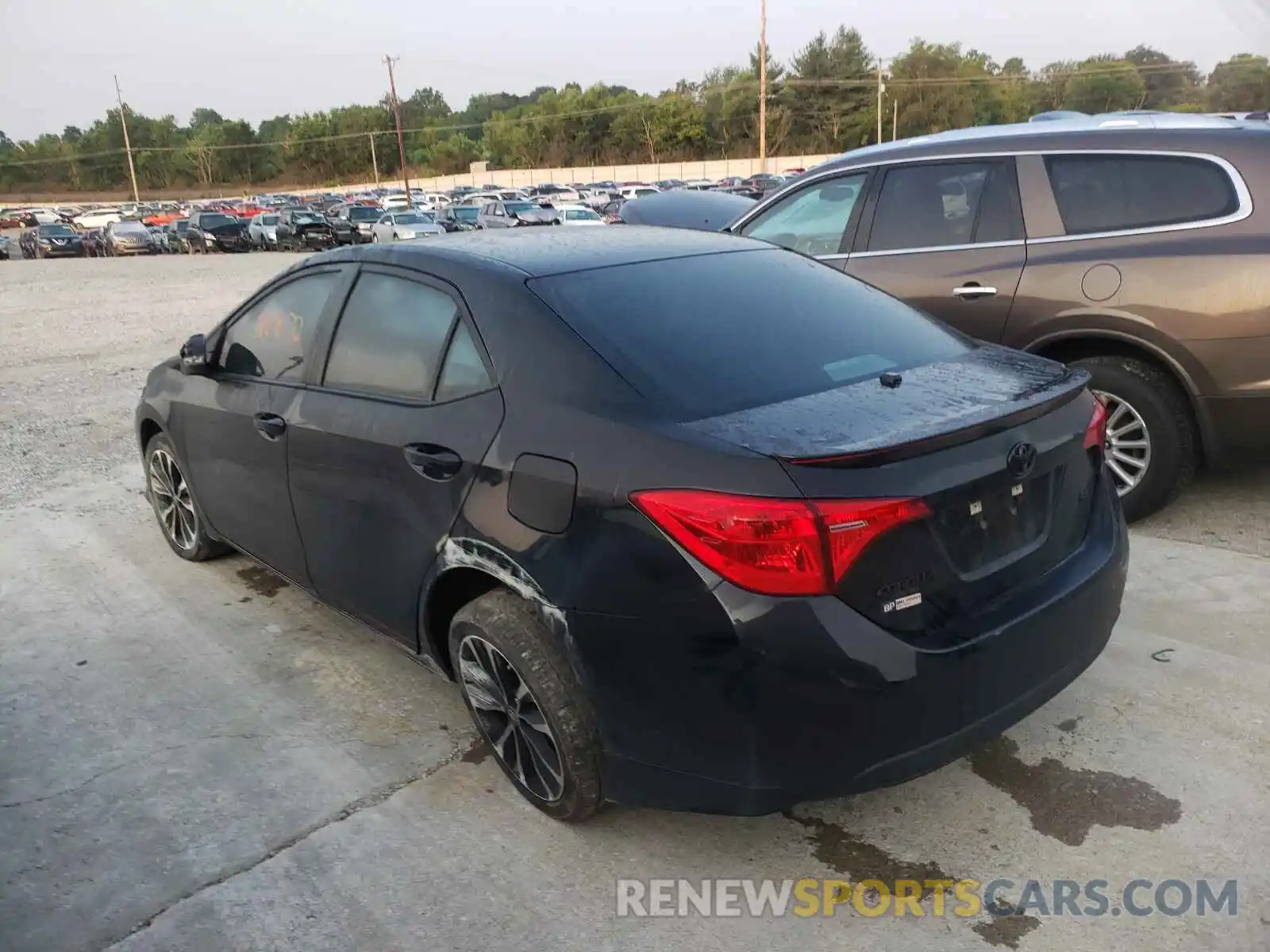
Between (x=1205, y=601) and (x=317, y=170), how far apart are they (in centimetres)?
11584

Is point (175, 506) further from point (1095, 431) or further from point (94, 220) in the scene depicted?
point (94, 220)

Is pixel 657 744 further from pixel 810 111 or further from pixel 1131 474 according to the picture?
pixel 810 111

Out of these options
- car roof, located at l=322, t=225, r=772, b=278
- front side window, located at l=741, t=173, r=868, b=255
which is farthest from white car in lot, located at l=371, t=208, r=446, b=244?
car roof, located at l=322, t=225, r=772, b=278

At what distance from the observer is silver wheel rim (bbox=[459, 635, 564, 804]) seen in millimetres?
2766

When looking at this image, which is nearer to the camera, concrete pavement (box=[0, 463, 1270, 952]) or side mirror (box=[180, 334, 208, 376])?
concrete pavement (box=[0, 463, 1270, 952])

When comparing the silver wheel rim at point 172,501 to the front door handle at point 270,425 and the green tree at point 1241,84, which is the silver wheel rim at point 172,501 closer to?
the front door handle at point 270,425

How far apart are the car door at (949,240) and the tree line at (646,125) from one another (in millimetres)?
58290

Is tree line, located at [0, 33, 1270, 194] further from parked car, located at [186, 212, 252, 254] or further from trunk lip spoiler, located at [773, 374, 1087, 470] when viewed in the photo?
trunk lip spoiler, located at [773, 374, 1087, 470]

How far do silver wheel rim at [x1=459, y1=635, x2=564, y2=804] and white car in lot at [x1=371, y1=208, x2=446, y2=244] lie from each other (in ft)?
86.8

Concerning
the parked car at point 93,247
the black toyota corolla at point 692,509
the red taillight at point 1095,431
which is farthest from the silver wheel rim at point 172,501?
the parked car at point 93,247

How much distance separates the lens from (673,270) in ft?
10.7

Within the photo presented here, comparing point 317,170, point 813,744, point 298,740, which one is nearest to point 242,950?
point 298,740

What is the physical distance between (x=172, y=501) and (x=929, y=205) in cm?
421

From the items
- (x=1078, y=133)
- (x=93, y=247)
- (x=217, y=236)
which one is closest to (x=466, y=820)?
(x=1078, y=133)
